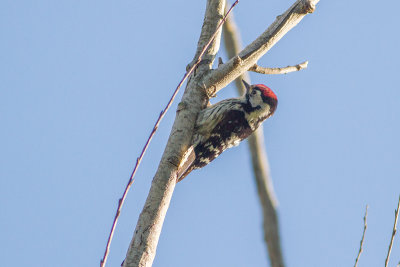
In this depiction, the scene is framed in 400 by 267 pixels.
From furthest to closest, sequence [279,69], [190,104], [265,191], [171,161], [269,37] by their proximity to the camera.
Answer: [279,69]
[190,104]
[269,37]
[171,161]
[265,191]

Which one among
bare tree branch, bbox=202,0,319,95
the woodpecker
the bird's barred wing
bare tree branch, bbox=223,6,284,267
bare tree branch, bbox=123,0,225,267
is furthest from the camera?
the woodpecker

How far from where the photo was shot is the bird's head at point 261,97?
5215 mm

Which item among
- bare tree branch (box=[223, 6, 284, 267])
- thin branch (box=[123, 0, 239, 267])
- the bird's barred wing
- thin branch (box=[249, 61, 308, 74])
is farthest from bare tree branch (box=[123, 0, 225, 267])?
bare tree branch (box=[223, 6, 284, 267])

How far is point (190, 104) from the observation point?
385cm

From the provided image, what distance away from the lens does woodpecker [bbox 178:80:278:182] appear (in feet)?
14.1

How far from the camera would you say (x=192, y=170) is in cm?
462

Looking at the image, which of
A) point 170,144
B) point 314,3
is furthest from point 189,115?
point 314,3

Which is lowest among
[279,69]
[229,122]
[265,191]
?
[265,191]

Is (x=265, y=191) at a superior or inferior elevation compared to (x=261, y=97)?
inferior

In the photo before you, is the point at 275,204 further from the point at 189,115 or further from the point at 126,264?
the point at 189,115

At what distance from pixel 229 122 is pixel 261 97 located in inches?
21.6

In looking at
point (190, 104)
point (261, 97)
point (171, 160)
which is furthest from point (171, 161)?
point (261, 97)

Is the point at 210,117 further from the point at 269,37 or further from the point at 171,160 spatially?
the point at 171,160

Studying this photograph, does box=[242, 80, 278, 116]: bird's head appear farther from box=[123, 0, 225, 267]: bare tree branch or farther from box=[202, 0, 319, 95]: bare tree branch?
box=[202, 0, 319, 95]: bare tree branch
